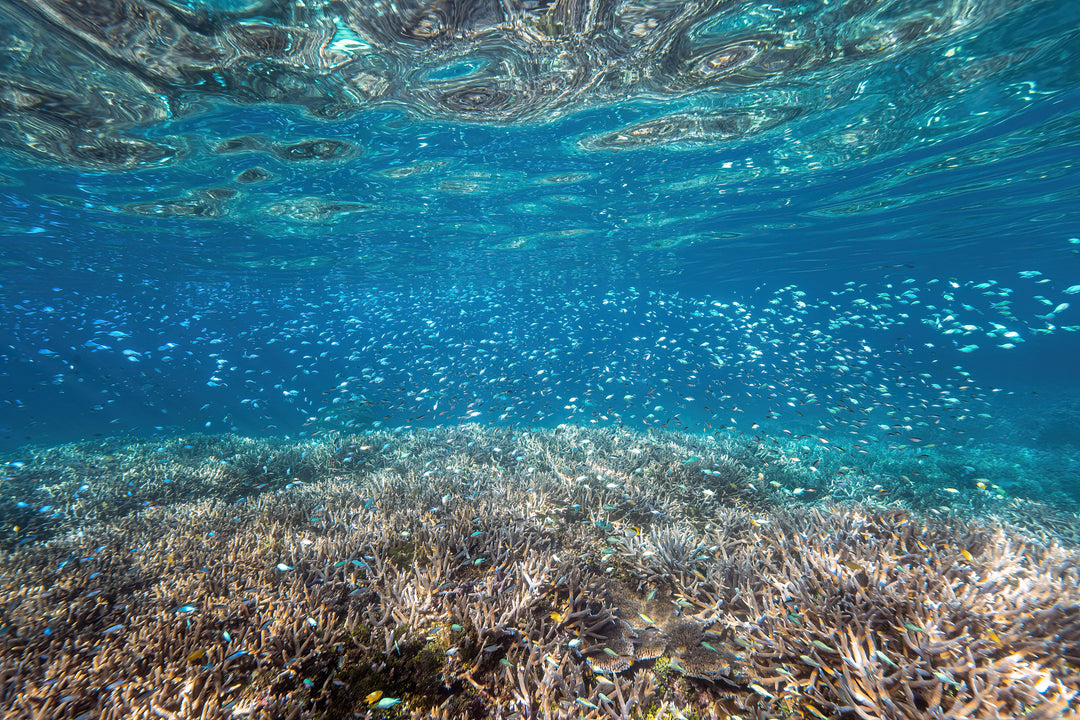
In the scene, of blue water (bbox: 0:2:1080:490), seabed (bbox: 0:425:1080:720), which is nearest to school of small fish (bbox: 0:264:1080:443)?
blue water (bbox: 0:2:1080:490)

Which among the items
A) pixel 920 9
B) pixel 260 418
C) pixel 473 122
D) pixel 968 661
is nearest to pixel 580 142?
pixel 473 122

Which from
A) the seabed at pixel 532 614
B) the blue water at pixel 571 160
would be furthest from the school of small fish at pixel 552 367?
the seabed at pixel 532 614

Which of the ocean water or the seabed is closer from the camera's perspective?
the seabed

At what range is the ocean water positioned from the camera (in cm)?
339

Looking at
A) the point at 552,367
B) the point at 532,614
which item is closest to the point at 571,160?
the point at 552,367

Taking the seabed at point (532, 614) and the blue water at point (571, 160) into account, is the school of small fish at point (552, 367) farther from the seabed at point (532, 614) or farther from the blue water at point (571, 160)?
the seabed at point (532, 614)

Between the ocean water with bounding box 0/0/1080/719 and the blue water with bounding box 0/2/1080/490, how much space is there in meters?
0.14

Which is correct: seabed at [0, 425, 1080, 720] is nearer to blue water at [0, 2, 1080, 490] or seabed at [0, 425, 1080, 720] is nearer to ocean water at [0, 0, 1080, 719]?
ocean water at [0, 0, 1080, 719]

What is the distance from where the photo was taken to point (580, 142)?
1455 centimetres

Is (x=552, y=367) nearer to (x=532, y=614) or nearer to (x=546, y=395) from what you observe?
(x=546, y=395)

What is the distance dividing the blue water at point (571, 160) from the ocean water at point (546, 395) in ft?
0.46

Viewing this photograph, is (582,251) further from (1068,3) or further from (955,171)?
(1068,3)

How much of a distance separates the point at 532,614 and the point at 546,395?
35.5 ft

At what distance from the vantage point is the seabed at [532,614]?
3.06 metres
